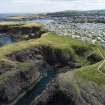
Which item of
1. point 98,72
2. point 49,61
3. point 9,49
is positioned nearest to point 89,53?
point 49,61

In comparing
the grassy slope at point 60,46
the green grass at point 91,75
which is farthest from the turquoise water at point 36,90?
the green grass at point 91,75

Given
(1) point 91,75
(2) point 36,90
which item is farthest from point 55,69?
(1) point 91,75

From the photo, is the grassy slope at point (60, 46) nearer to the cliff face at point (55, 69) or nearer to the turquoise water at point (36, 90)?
the cliff face at point (55, 69)

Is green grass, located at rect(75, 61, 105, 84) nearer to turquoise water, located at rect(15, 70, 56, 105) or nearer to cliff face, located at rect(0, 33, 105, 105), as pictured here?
cliff face, located at rect(0, 33, 105, 105)

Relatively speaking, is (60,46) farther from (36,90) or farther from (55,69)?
(36,90)

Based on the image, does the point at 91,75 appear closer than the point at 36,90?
Yes

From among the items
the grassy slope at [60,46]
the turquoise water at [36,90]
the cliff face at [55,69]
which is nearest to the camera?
the cliff face at [55,69]

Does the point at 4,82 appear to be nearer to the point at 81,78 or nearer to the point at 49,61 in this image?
the point at 81,78

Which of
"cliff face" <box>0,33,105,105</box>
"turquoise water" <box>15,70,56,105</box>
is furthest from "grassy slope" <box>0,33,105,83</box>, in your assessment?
"turquoise water" <box>15,70,56,105</box>
